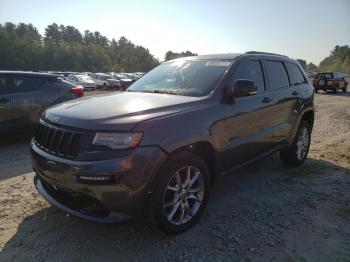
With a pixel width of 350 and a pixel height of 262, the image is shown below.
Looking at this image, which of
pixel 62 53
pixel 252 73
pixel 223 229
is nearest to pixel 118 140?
pixel 223 229

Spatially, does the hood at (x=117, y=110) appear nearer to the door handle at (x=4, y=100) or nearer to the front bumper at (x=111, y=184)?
the front bumper at (x=111, y=184)

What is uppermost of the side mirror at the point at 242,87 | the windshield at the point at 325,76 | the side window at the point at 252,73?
the windshield at the point at 325,76

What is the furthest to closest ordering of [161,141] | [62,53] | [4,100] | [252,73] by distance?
[62,53] → [4,100] → [252,73] → [161,141]

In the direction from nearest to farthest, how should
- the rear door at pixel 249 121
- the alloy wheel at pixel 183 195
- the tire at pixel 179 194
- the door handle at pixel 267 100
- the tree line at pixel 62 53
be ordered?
the tire at pixel 179 194
the alloy wheel at pixel 183 195
the rear door at pixel 249 121
the door handle at pixel 267 100
the tree line at pixel 62 53

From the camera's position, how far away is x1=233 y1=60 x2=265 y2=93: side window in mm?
4188

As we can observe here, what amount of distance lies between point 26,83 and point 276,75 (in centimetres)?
512

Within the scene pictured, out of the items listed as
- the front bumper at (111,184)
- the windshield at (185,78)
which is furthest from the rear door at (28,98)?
the front bumper at (111,184)

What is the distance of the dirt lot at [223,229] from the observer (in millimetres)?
3072

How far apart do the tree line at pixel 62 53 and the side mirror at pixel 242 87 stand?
238ft

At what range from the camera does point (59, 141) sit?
310 cm

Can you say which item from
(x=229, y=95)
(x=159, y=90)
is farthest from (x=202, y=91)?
(x=159, y=90)

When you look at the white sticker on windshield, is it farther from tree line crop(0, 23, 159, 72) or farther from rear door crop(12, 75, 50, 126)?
tree line crop(0, 23, 159, 72)

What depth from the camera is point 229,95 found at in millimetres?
3814

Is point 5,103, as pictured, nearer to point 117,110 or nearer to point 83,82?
point 117,110
